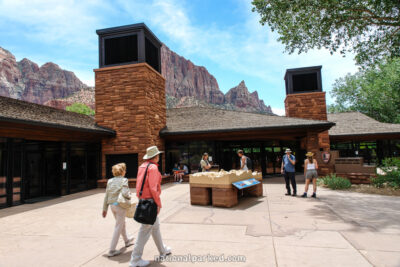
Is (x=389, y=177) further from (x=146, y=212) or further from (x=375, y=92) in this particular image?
(x=375, y=92)

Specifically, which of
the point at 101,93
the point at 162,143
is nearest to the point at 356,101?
the point at 162,143

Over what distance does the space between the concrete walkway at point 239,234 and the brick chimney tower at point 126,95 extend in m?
5.68

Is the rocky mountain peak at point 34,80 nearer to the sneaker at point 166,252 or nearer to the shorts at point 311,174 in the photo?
the shorts at point 311,174

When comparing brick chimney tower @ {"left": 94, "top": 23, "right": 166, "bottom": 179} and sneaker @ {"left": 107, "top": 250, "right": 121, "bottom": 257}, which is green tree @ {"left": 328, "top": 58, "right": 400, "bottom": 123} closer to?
brick chimney tower @ {"left": 94, "top": 23, "right": 166, "bottom": 179}

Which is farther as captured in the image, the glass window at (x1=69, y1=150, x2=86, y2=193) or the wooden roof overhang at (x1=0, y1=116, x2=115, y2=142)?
the glass window at (x1=69, y1=150, x2=86, y2=193)

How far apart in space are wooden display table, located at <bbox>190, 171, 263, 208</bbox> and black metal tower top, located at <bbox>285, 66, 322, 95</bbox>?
1374 cm

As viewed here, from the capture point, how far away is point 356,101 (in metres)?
35.7

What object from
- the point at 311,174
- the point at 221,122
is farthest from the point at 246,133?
the point at 311,174

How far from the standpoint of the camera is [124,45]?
13.9 m

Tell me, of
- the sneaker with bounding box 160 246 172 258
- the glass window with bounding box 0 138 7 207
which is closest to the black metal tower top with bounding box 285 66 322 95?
the sneaker with bounding box 160 246 172 258

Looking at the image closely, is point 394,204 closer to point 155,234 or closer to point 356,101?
point 155,234

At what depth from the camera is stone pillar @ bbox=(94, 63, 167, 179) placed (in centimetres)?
1305

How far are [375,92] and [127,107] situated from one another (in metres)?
31.1

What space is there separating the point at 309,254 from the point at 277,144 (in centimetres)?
1361
